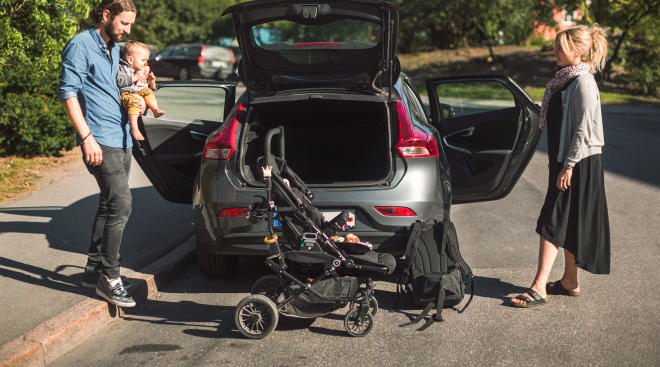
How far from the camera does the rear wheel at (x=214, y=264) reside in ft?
18.2

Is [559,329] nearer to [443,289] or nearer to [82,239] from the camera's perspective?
[443,289]

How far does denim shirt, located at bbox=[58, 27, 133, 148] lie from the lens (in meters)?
4.55

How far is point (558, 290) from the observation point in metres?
5.34

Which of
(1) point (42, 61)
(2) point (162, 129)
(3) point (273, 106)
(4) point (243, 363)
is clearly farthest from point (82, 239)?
(1) point (42, 61)

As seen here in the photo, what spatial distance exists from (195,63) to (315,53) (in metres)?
23.0

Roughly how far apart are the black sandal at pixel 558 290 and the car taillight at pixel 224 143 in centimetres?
254

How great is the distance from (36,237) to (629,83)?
871 inches

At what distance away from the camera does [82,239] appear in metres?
6.50

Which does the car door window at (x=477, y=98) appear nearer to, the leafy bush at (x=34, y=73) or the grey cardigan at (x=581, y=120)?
the leafy bush at (x=34, y=73)

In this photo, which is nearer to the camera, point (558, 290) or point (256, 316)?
point (256, 316)

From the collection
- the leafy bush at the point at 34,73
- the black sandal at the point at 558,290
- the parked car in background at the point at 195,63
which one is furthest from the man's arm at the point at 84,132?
the parked car in background at the point at 195,63

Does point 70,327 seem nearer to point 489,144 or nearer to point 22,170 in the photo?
point 489,144

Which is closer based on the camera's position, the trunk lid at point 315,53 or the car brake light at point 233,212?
the car brake light at point 233,212

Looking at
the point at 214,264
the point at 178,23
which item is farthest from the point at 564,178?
the point at 178,23
